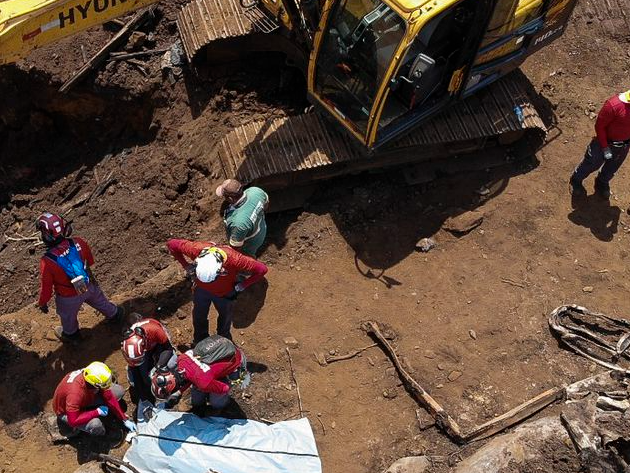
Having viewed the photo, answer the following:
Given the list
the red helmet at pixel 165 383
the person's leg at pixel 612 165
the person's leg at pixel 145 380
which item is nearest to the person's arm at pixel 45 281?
the person's leg at pixel 145 380

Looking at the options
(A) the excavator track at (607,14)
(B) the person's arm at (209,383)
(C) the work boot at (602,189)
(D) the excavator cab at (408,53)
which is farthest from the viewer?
(A) the excavator track at (607,14)

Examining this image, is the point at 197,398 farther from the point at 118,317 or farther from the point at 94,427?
the point at 118,317

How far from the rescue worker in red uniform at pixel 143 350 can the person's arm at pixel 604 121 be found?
582cm

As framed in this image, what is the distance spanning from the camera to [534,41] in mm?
8938

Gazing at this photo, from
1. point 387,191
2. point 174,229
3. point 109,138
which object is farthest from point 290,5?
point 109,138

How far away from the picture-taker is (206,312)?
762cm

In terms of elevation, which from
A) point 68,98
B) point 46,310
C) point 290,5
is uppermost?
point 290,5

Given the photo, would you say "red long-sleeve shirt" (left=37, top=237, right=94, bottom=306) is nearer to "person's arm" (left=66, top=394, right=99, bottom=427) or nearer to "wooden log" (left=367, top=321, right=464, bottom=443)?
"person's arm" (left=66, top=394, right=99, bottom=427)

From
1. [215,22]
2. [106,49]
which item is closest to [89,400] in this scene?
[215,22]

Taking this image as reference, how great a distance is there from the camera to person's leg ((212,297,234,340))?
291 inches

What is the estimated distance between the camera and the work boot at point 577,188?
30.3 feet

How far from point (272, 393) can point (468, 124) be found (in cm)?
438

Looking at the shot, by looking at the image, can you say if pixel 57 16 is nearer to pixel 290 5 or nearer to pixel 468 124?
pixel 290 5

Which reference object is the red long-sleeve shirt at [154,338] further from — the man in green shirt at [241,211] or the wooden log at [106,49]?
the wooden log at [106,49]
